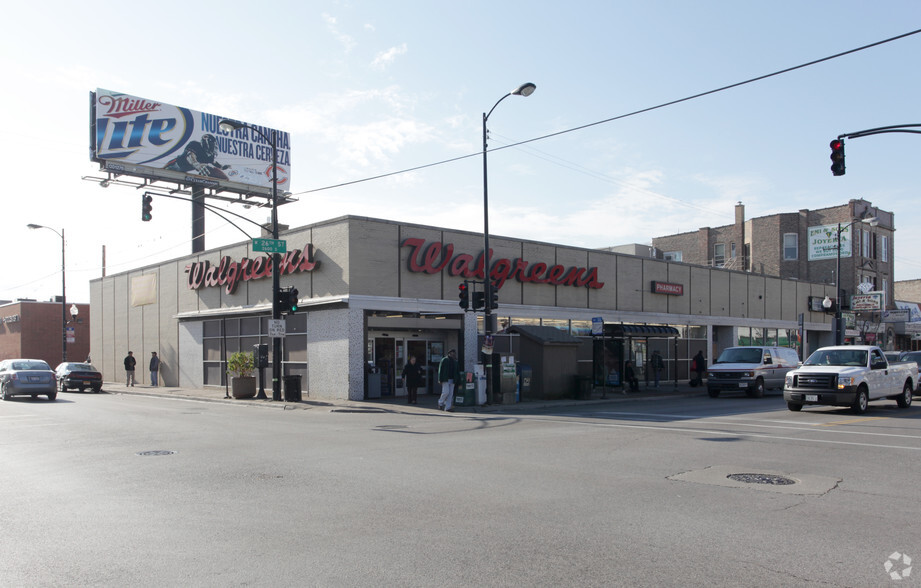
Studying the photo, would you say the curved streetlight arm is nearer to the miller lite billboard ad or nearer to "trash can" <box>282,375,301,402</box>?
"trash can" <box>282,375,301,402</box>

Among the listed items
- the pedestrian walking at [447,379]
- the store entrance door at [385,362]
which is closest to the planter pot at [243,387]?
the store entrance door at [385,362]

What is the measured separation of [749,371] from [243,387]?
61.8 ft

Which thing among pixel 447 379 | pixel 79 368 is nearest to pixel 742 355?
pixel 447 379

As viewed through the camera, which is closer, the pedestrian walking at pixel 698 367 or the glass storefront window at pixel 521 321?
the glass storefront window at pixel 521 321

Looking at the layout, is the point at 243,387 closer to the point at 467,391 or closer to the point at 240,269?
the point at 240,269

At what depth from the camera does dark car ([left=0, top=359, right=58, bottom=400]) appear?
27.1 m

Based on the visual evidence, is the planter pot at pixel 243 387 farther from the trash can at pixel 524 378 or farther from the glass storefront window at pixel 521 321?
the glass storefront window at pixel 521 321

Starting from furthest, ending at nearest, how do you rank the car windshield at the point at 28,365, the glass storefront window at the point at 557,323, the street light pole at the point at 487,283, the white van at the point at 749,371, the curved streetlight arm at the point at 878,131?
1. the glass storefront window at the point at 557,323
2. the car windshield at the point at 28,365
3. the white van at the point at 749,371
4. the street light pole at the point at 487,283
5. the curved streetlight arm at the point at 878,131

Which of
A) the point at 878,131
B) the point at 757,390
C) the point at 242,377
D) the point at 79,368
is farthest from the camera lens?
the point at 79,368

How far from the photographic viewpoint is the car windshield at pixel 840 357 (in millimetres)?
19734

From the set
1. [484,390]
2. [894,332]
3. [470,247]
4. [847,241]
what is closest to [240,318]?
[470,247]

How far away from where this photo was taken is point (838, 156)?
19000 mm

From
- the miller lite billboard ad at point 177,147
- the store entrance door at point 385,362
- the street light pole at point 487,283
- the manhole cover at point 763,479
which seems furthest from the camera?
the miller lite billboard ad at point 177,147

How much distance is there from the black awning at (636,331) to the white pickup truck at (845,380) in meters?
8.99
